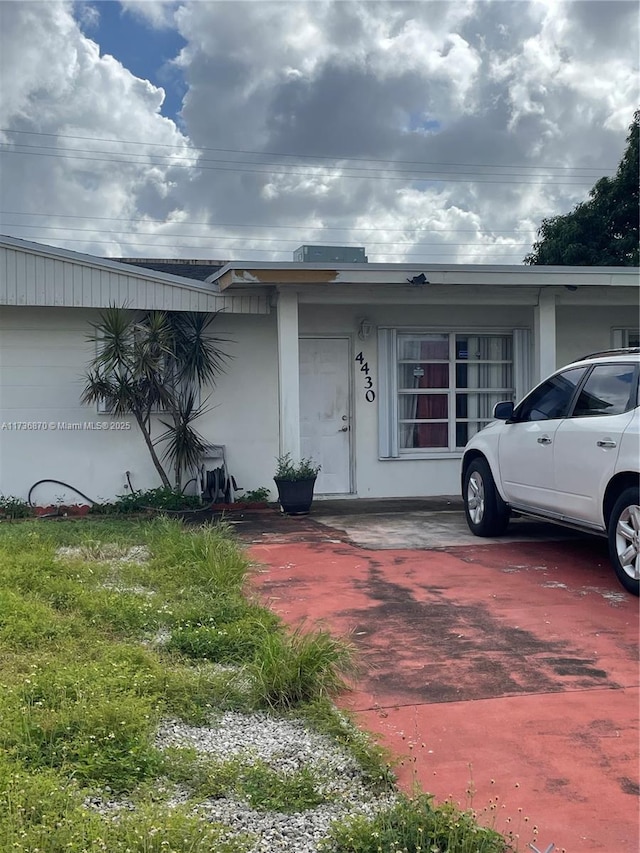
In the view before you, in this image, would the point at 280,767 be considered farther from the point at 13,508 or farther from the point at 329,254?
the point at 329,254

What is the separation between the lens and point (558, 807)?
9.48 ft

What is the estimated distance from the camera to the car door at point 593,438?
18.9 ft

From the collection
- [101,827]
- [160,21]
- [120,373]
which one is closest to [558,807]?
[101,827]

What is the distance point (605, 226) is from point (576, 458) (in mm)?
13554

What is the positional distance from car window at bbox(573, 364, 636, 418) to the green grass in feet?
9.25

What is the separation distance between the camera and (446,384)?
1127cm

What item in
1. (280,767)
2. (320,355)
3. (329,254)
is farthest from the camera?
(320,355)

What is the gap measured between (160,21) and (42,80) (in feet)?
7.30

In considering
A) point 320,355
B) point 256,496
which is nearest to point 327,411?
point 320,355

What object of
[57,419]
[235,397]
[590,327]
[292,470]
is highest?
[590,327]

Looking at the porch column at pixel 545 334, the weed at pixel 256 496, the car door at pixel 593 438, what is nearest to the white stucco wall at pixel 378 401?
the porch column at pixel 545 334

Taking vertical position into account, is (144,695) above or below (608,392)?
below

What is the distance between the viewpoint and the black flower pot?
371 inches

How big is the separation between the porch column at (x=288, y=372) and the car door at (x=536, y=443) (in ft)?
9.59
